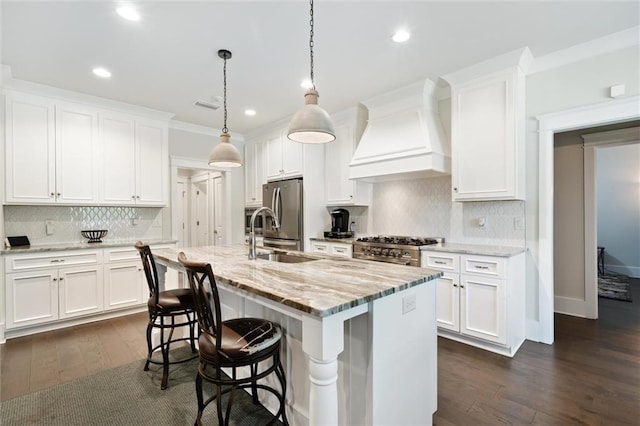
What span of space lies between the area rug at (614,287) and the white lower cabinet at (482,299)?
9.04 ft

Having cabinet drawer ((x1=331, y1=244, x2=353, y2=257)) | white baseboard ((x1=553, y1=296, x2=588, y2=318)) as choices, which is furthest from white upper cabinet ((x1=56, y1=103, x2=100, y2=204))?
white baseboard ((x1=553, y1=296, x2=588, y2=318))

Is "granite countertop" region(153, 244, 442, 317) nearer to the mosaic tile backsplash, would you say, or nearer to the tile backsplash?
the tile backsplash

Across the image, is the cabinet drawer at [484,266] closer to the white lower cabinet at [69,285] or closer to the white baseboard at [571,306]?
the white baseboard at [571,306]

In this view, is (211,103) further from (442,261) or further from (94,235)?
(442,261)

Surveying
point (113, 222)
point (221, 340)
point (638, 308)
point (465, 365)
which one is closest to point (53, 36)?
point (113, 222)

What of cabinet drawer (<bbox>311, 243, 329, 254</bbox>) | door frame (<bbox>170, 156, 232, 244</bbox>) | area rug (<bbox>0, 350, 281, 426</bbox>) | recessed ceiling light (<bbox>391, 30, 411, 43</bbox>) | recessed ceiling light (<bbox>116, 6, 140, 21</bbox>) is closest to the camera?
area rug (<bbox>0, 350, 281, 426</bbox>)

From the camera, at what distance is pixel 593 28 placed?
2488 mm

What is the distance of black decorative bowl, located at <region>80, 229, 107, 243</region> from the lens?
3963 mm

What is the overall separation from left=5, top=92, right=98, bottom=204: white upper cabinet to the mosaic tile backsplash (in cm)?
36

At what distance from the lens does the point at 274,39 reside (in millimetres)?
2594

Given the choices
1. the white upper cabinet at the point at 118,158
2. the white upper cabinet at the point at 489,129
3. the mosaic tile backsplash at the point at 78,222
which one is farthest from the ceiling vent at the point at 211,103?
the white upper cabinet at the point at 489,129

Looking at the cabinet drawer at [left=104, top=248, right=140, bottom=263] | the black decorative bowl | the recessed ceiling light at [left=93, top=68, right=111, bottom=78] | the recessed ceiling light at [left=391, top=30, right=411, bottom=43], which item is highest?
the recessed ceiling light at [left=391, top=30, right=411, bottom=43]

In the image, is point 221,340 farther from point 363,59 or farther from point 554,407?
point 363,59

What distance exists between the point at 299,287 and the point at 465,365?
1915 mm
